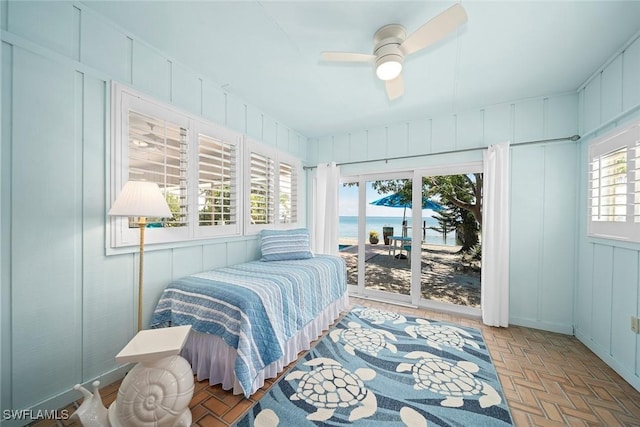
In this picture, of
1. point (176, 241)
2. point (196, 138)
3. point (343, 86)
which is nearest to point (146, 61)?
point (196, 138)

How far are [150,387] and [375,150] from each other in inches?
137

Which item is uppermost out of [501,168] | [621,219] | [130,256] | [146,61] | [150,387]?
[146,61]

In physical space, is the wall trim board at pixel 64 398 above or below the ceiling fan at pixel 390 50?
below

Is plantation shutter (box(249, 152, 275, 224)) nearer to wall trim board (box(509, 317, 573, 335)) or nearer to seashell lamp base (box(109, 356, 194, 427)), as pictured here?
seashell lamp base (box(109, 356, 194, 427))

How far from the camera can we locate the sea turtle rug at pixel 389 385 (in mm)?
1462

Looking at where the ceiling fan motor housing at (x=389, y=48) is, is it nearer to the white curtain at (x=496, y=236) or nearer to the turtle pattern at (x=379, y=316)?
the white curtain at (x=496, y=236)

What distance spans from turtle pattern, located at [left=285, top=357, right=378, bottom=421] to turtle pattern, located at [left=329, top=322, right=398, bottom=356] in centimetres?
29

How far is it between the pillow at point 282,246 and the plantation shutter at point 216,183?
45 cm

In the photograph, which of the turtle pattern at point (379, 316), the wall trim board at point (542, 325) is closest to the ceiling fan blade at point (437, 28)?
the turtle pattern at point (379, 316)

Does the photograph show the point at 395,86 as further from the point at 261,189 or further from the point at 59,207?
the point at 59,207

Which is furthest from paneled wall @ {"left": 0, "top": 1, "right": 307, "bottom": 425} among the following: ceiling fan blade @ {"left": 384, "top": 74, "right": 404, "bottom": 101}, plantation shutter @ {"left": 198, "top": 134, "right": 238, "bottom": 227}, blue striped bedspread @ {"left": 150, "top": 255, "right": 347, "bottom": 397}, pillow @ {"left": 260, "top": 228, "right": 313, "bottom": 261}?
ceiling fan blade @ {"left": 384, "top": 74, "right": 404, "bottom": 101}

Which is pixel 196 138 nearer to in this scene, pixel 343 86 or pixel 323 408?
pixel 343 86

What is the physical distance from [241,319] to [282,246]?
1375mm

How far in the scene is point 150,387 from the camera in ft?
4.09
